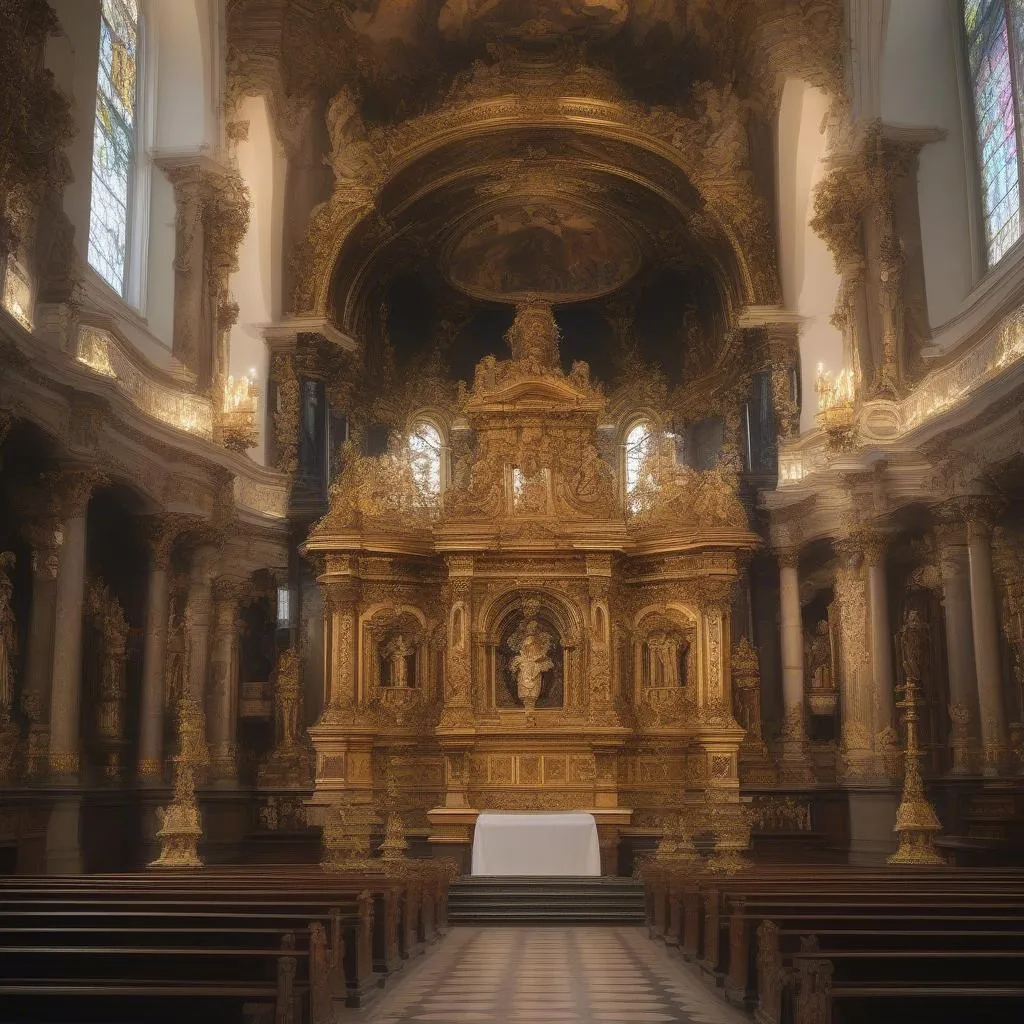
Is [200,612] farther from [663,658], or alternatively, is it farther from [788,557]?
[788,557]

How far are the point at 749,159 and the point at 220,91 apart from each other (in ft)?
35.3

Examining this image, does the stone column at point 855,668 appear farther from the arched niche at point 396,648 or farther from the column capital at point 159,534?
the column capital at point 159,534

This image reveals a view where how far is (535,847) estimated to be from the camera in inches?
812

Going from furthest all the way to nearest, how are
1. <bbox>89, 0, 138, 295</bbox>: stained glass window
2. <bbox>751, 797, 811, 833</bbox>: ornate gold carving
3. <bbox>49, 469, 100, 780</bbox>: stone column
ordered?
<bbox>751, 797, 811, 833</bbox>: ornate gold carving, <bbox>89, 0, 138, 295</bbox>: stained glass window, <bbox>49, 469, 100, 780</bbox>: stone column

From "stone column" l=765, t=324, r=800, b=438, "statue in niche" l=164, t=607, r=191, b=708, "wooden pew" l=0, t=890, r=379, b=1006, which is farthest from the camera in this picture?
"stone column" l=765, t=324, r=800, b=438

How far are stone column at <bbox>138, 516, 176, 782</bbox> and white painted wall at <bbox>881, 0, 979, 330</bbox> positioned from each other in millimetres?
13159

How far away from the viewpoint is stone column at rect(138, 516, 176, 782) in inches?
833

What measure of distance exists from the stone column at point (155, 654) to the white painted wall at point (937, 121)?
13159 mm

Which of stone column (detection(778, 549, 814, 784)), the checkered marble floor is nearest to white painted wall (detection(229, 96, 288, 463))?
stone column (detection(778, 549, 814, 784))

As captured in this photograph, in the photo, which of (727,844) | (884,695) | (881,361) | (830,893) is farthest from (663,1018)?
(881,361)

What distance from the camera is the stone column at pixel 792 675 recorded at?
25.0 m

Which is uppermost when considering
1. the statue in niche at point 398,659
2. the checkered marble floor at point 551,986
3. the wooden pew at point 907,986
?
the statue in niche at point 398,659

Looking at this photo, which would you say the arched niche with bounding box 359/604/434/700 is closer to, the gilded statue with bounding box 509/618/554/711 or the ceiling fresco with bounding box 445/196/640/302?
the gilded statue with bounding box 509/618/554/711

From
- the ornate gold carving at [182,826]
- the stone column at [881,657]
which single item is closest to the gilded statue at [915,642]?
the stone column at [881,657]
